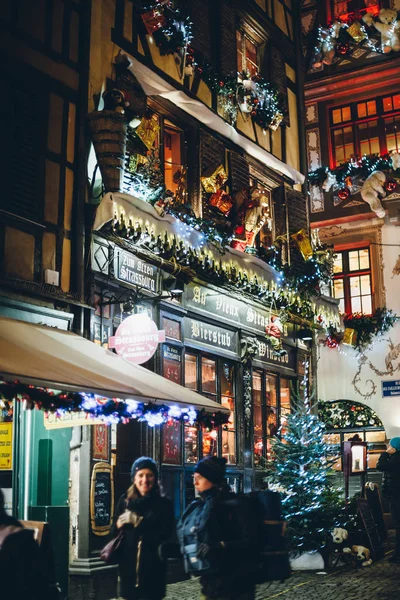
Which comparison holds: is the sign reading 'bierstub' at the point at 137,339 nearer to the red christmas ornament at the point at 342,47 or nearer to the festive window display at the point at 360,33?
the festive window display at the point at 360,33

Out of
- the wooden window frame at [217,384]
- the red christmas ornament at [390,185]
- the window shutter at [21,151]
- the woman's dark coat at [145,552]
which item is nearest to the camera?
the woman's dark coat at [145,552]

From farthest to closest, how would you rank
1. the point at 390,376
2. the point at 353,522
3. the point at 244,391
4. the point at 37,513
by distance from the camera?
the point at 390,376
the point at 244,391
the point at 353,522
the point at 37,513

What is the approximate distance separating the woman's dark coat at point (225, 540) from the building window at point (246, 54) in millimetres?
11319

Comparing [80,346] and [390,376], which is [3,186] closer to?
[80,346]

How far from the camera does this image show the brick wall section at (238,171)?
1500cm

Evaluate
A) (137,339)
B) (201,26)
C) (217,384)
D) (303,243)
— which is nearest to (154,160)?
(137,339)

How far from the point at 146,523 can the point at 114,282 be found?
5333mm

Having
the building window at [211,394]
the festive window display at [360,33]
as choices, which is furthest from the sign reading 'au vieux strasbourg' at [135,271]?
the festive window display at [360,33]

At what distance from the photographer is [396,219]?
19.7 metres

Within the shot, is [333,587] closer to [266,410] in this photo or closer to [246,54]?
[266,410]

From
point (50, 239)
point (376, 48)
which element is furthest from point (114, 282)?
point (376, 48)

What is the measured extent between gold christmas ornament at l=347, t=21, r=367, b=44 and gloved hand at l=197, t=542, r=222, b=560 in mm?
17583

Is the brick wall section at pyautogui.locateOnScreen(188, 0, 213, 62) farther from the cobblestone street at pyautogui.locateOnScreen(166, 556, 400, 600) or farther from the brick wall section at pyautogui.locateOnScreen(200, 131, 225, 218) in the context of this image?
the cobblestone street at pyautogui.locateOnScreen(166, 556, 400, 600)

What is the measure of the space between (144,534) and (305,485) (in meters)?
7.08
